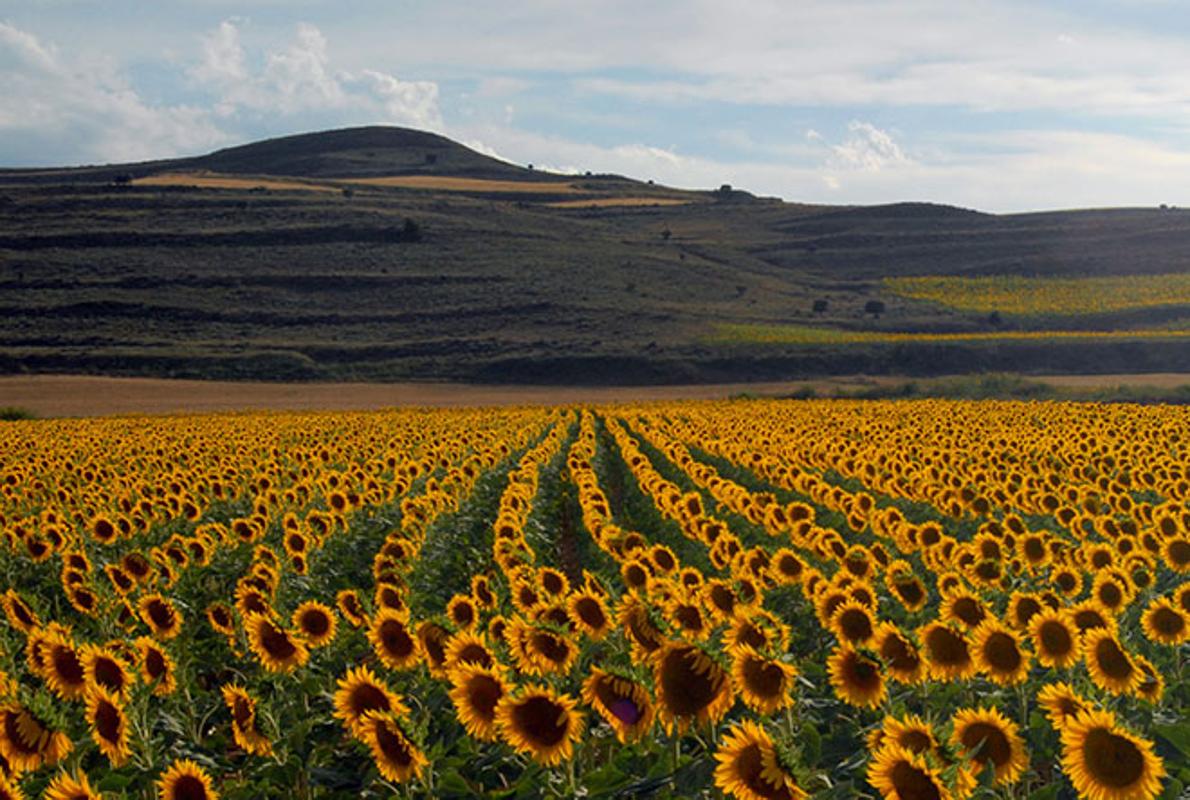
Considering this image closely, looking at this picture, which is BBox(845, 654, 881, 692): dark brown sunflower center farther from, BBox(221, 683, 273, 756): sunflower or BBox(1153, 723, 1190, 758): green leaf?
BBox(221, 683, 273, 756): sunflower

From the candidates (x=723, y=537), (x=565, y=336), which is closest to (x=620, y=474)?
(x=723, y=537)

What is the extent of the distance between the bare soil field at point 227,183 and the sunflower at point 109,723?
140 m

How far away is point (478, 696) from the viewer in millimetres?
5336

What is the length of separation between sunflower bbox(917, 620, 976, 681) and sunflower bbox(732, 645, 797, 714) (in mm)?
1154

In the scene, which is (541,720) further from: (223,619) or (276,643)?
(223,619)

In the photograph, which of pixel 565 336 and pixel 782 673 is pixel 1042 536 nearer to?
pixel 782 673

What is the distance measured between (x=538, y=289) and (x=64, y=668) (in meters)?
97.2

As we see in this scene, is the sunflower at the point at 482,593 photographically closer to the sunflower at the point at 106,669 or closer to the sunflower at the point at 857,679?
the sunflower at the point at 106,669

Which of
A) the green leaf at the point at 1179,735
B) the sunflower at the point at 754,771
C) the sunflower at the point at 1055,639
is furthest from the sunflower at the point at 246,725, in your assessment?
the green leaf at the point at 1179,735

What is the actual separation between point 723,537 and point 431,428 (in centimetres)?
2198

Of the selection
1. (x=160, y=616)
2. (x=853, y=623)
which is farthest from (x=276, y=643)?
(x=853, y=623)

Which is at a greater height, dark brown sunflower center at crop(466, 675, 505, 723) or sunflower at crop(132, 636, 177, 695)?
dark brown sunflower center at crop(466, 675, 505, 723)

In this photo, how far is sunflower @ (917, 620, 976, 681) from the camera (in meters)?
6.26

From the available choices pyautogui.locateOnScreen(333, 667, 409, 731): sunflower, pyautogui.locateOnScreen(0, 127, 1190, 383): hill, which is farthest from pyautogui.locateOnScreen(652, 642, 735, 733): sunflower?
pyautogui.locateOnScreen(0, 127, 1190, 383): hill
